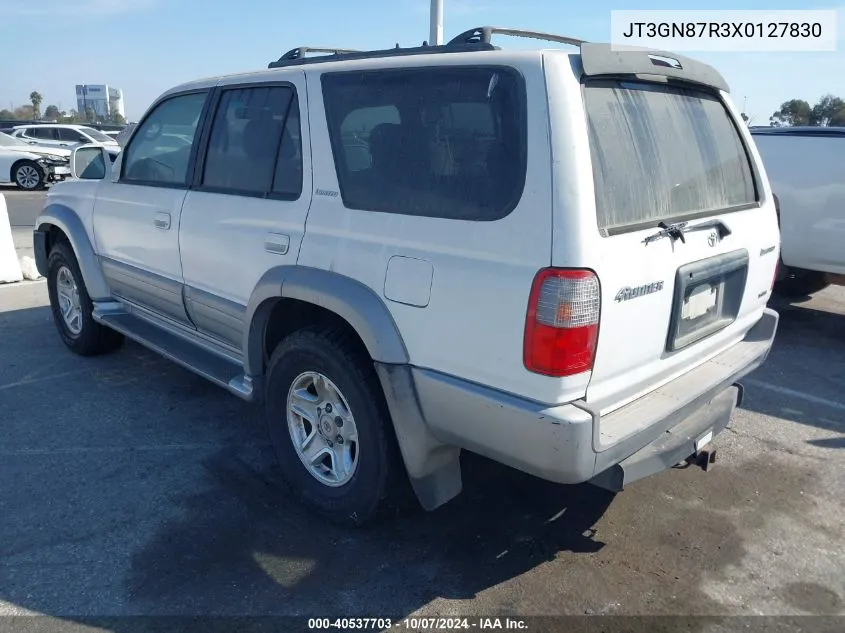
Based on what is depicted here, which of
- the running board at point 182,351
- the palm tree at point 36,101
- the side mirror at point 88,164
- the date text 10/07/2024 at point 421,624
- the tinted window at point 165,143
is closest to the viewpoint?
the date text 10/07/2024 at point 421,624

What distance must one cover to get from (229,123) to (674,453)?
9.17ft

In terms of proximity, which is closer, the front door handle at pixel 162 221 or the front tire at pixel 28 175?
the front door handle at pixel 162 221

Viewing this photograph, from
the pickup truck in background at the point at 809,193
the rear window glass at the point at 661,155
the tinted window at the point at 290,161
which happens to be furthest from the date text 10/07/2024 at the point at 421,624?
the pickup truck in background at the point at 809,193

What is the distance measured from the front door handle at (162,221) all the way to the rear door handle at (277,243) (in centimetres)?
107

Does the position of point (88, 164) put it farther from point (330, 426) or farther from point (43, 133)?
point (43, 133)

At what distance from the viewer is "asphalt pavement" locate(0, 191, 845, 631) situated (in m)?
2.79

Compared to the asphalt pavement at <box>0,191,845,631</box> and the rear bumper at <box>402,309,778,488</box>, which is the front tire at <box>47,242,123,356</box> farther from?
the rear bumper at <box>402,309,778,488</box>

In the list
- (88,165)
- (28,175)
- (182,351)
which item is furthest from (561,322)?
(28,175)

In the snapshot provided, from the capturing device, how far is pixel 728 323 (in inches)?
124

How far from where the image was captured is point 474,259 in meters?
2.47

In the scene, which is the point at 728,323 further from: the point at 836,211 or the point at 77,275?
the point at 77,275

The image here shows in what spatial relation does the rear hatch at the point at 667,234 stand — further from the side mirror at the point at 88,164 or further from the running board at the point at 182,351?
the side mirror at the point at 88,164

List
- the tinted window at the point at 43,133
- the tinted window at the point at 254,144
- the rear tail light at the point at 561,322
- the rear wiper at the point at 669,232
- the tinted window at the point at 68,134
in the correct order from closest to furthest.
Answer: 1. the rear tail light at the point at 561,322
2. the rear wiper at the point at 669,232
3. the tinted window at the point at 254,144
4. the tinted window at the point at 43,133
5. the tinted window at the point at 68,134

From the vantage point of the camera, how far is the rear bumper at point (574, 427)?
7.79 feet
